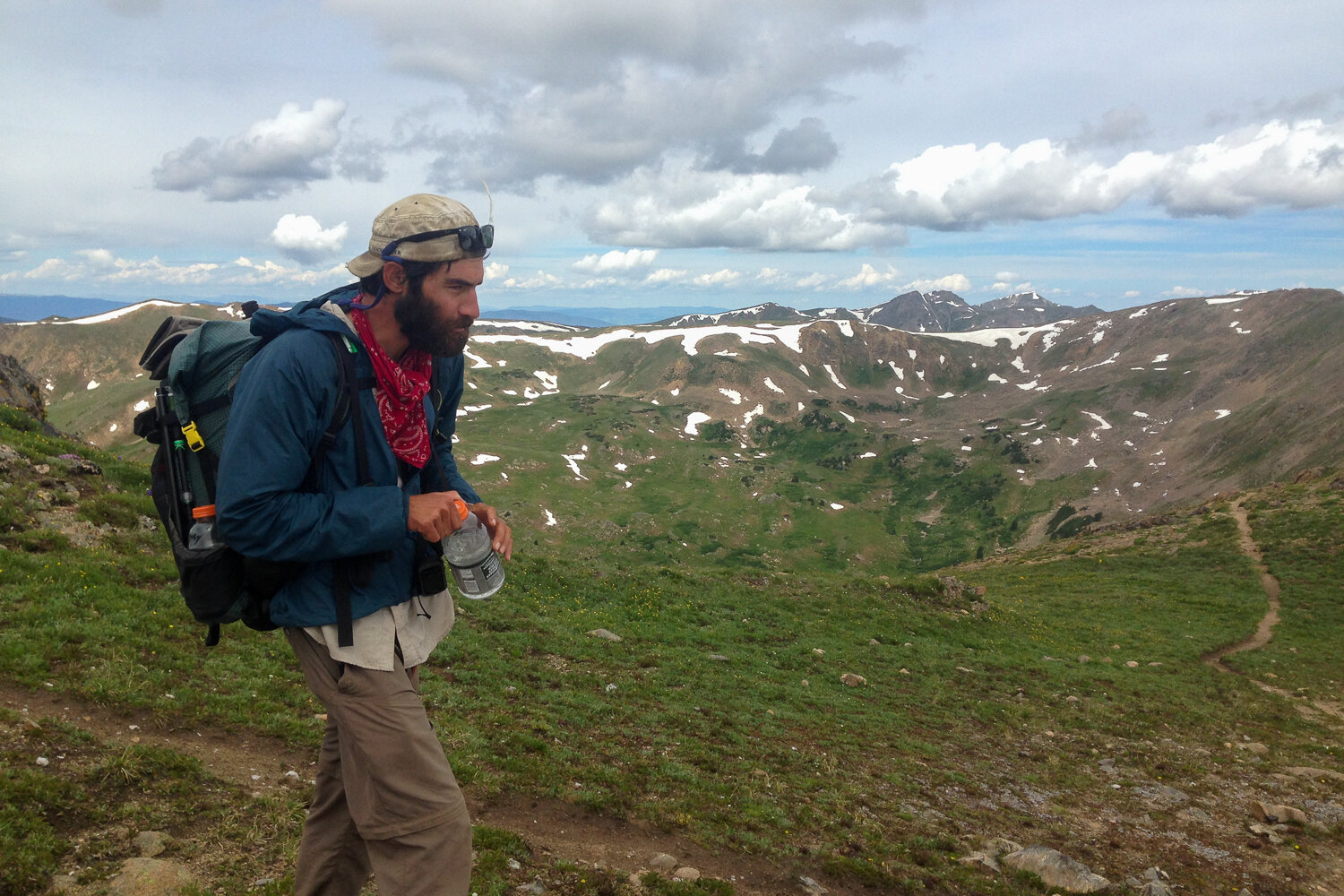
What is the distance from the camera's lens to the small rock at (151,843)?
6.66 metres

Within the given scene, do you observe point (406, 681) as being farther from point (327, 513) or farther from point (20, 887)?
point (20, 887)

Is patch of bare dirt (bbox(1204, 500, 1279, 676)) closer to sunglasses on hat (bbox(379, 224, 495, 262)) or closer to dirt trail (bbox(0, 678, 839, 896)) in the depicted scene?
dirt trail (bbox(0, 678, 839, 896))

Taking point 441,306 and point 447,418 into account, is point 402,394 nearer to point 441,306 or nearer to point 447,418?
point 441,306

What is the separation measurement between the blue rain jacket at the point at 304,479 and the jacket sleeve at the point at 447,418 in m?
0.99

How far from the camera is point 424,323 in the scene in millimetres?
4355

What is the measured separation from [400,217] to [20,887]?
657 cm

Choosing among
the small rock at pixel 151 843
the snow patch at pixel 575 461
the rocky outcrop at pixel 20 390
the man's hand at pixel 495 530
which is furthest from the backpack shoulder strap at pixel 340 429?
the snow patch at pixel 575 461

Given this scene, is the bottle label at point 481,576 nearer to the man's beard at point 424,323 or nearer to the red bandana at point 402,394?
the red bandana at point 402,394

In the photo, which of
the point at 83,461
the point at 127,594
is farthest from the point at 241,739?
the point at 83,461

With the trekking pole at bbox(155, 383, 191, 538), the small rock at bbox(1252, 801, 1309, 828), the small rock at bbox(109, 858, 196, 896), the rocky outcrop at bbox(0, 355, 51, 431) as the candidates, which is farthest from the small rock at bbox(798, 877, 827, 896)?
the rocky outcrop at bbox(0, 355, 51, 431)

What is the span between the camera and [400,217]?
426 cm

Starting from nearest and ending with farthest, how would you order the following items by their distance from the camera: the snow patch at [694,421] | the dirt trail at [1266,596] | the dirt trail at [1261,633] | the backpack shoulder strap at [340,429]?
1. the backpack shoulder strap at [340,429]
2. the dirt trail at [1261,633]
3. the dirt trail at [1266,596]
4. the snow patch at [694,421]

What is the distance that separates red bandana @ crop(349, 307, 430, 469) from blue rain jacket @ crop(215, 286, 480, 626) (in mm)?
115

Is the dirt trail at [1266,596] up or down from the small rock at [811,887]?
down
